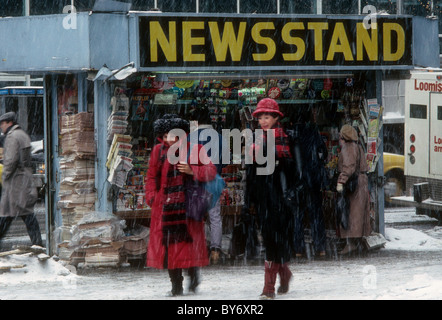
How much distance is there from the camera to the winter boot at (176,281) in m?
8.05

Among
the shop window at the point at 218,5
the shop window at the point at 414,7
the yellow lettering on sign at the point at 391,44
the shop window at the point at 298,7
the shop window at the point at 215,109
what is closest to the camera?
the shop window at the point at 215,109

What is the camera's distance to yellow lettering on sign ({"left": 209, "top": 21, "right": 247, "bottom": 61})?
10.3 m

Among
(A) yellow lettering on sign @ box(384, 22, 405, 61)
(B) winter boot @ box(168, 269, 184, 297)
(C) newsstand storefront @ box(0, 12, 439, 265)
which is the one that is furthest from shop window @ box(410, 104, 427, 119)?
(B) winter boot @ box(168, 269, 184, 297)

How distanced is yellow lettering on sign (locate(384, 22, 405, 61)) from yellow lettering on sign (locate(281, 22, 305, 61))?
118cm

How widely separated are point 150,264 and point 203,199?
82 centimetres

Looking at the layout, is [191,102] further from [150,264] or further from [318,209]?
[150,264]

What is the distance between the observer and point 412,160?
15.1 meters

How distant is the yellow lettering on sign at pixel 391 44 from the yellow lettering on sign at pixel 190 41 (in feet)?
8.18

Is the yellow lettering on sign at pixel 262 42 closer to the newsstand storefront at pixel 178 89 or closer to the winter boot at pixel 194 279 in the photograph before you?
the newsstand storefront at pixel 178 89

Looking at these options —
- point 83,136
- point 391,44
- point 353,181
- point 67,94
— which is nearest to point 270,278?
point 353,181

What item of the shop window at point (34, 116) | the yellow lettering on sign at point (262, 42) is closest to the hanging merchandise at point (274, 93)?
the yellow lettering on sign at point (262, 42)

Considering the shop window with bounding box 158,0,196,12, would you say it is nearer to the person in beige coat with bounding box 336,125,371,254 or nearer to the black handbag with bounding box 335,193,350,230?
the person in beige coat with bounding box 336,125,371,254

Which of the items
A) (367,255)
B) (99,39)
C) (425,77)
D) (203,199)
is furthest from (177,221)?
(425,77)

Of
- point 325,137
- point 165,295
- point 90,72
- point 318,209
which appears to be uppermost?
point 90,72
